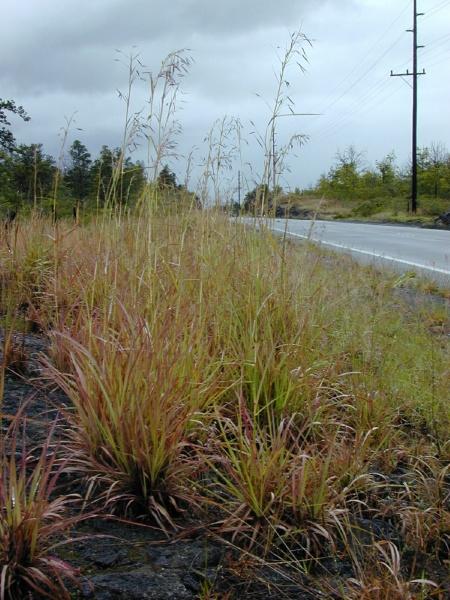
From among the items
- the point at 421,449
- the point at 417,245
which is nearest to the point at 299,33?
the point at 421,449

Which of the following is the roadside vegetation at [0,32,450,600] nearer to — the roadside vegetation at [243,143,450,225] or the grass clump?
the grass clump

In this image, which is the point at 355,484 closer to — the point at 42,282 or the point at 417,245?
the point at 42,282

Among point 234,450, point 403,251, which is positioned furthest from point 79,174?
point 234,450

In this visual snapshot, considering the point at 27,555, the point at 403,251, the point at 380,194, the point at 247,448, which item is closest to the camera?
the point at 27,555

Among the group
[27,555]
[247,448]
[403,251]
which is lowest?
[27,555]

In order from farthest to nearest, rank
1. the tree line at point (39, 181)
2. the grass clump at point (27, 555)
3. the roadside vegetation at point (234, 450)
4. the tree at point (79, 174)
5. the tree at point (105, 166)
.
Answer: the tree at point (79, 174), the tree line at point (39, 181), the tree at point (105, 166), the roadside vegetation at point (234, 450), the grass clump at point (27, 555)

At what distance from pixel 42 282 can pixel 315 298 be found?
6.97 ft

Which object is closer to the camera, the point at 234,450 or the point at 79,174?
the point at 234,450

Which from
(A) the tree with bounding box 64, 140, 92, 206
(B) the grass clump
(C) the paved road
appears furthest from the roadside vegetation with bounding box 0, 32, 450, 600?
(A) the tree with bounding box 64, 140, 92, 206

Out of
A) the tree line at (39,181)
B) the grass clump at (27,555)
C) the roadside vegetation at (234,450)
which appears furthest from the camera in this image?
the tree line at (39,181)

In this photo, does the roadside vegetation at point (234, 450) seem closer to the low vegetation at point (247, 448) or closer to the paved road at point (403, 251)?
the low vegetation at point (247, 448)

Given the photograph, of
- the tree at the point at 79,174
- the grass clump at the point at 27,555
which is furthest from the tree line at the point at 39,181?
the grass clump at the point at 27,555

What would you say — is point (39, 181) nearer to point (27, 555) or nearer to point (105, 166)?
point (105, 166)

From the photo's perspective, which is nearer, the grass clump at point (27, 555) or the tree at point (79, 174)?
the grass clump at point (27, 555)
